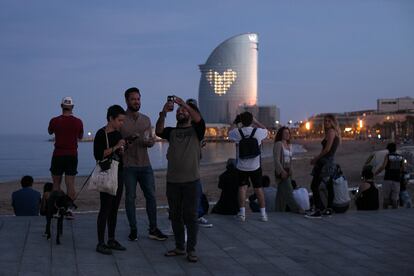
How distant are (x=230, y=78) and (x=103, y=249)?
506 ft

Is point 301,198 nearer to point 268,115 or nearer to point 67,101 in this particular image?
point 67,101

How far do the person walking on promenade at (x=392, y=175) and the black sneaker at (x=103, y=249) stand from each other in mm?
5699

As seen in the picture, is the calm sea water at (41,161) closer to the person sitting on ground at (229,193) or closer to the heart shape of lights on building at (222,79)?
the person sitting on ground at (229,193)

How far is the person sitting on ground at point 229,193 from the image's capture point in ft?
24.2

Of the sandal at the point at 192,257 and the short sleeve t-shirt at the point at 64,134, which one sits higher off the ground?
the short sleeve t-shirt at the point at 64,134

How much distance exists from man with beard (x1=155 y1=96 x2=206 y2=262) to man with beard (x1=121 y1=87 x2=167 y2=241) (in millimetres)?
461

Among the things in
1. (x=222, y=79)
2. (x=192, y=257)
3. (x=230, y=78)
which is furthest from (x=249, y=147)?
(x=230, y=78)

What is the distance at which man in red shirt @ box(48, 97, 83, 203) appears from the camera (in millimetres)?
6184

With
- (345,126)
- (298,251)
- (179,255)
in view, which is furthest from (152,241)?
(345,126)

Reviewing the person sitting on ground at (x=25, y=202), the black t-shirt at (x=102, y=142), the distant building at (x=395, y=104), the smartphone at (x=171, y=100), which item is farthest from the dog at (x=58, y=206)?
the distant building at (x=395, y=104)

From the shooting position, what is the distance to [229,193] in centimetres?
738

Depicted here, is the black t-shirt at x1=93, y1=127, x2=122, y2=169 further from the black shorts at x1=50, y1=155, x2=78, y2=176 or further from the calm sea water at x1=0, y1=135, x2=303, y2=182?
the calm sea water at x1=0, y1=135, x2=303, y2=182

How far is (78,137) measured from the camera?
633 centimetres

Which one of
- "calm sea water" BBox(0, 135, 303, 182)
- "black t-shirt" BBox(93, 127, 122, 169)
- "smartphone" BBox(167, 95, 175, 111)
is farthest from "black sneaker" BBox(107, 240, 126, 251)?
"calm sea water" BBox(0, 135, 303, 182)
